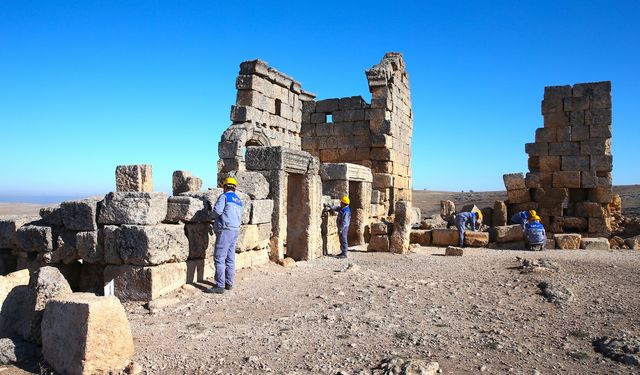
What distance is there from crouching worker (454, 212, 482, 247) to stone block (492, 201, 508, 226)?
5.36 feet

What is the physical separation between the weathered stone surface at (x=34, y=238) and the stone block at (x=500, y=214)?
508 inches

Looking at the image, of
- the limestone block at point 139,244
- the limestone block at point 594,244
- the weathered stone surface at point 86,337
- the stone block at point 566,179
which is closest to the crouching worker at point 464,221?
the limestone block at point 594,244

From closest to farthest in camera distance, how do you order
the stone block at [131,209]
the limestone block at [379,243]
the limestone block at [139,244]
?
the limestone block at [139,244] < the stone block at [131,209] < the limestone block at [379,243]

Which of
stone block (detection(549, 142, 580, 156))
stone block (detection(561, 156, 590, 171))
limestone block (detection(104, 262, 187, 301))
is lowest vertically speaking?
limestone block (detection(104, 262, 187, 301))

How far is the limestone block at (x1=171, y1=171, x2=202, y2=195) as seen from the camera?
923 cm

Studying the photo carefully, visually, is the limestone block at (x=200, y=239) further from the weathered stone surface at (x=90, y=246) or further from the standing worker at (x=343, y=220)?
the standing worker at (x=343, y=220)

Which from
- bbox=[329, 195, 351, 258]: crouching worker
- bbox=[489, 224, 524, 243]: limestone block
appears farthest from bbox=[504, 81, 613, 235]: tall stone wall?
bbox=[329, 195, 351, 258]: crouching worker

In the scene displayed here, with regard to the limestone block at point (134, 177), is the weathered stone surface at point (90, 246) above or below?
below

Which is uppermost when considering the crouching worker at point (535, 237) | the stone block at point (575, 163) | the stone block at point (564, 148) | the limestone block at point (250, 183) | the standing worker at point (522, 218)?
the stone block at point (564, 148)

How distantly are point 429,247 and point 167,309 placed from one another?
8.61 metres

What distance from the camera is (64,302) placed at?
4.56 meters

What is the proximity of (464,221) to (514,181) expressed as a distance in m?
3.88

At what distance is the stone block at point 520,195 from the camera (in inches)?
623

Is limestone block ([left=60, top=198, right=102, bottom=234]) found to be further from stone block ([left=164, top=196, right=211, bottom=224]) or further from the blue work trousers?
the blue work trousers
